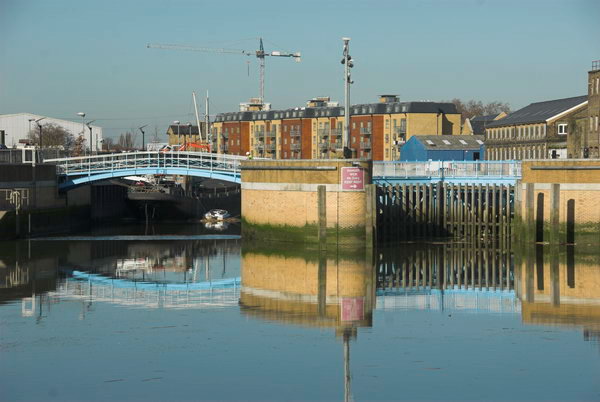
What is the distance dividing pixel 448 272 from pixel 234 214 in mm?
41322

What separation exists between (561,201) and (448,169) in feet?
24.9

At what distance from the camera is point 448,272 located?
45312mm

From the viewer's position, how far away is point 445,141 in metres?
94.9

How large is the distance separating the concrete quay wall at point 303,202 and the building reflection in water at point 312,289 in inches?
51.7

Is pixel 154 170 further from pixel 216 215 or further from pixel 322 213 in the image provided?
pixel 216 215

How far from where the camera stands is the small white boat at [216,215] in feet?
262

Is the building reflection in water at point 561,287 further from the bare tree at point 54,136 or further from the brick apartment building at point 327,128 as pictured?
the bare tree at point 54,136

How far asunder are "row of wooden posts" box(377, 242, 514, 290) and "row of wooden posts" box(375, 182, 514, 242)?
4.26ft

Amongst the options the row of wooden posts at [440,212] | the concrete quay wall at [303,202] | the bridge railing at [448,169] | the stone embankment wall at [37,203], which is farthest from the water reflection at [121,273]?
the bridge railing at [448,169]

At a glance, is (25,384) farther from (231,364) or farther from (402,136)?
(402,136)

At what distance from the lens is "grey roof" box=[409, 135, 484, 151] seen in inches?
3656

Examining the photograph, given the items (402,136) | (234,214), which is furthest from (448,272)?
(402,136)

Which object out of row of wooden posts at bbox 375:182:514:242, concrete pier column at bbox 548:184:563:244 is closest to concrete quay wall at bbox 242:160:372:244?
row of wooden posts at bbox 375:182:514:242

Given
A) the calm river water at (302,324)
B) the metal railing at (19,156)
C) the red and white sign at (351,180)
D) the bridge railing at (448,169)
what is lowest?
the calm river water at (302,324)
